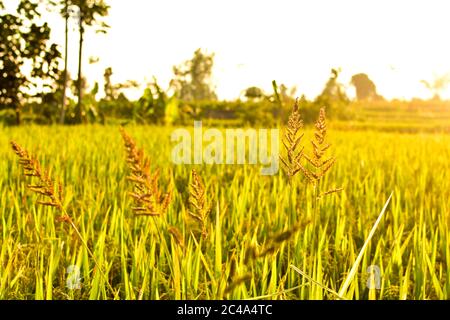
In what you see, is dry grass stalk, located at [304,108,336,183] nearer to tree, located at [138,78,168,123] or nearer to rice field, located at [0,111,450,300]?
rice field, located at [0,111,450,300]

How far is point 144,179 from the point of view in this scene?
0.50 meters

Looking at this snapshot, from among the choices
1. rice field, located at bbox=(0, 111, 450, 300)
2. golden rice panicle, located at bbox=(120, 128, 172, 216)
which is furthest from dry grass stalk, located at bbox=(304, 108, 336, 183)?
golden rice panicle, located at bbox=(120, 128, 172, 216)


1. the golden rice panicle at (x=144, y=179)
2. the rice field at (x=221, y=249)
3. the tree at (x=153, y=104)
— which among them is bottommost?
the rice field at (x=221, y=249)

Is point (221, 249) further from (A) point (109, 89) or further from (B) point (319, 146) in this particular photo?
(A) point (109, 89)

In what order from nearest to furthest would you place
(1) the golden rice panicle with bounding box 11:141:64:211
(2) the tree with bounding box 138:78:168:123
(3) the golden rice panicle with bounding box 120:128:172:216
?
(3) the golden rice panicle with bounding box 120:128:172:216, (1) the golden rice panicle with bounding box 11:141:64:211, (2) the tree with bounding box 138:78:168:123

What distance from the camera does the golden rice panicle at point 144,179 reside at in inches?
18.6

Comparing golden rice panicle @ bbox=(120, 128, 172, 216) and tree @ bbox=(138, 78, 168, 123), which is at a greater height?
tree @ bbox=(138, 78, 168, 123)

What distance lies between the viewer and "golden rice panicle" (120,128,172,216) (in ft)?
1.55

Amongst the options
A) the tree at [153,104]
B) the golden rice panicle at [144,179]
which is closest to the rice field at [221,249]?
the golden rice panicle at [144,179]

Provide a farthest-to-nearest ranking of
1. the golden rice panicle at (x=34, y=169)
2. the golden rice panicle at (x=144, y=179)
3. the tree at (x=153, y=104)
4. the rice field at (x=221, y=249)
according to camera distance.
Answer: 1. the tree at (x=153, y=104)
2. the rice field at (x=221, y=249)
3. the golden rice panicle at (x=34, y=169)
4. the golden rice panicle at (x=144, y=179)

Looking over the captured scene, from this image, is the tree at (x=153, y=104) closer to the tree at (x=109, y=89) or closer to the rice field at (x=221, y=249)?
the tree at (x=109, y=89)

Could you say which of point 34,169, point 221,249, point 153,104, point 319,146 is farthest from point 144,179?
point 153,104
